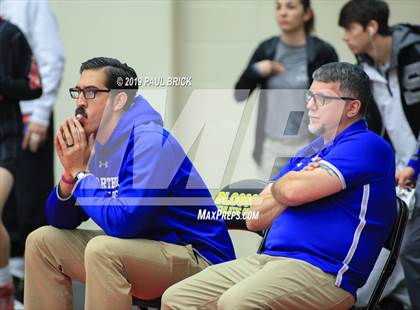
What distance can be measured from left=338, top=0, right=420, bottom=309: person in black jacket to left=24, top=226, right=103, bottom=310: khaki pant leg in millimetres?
1727

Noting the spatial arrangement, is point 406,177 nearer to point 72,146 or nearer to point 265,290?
point 265,290

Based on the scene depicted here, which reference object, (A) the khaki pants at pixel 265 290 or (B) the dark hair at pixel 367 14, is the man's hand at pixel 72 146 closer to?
(A) the khaki pants at pixel 265 290

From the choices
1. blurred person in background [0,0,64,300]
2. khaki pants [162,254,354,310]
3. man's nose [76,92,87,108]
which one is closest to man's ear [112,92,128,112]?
man's nose [76,92,87,108]

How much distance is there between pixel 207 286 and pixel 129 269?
1.08 feet

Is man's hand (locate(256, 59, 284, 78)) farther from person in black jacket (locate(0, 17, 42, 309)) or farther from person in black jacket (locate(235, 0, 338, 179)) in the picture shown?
person in black jacket (locate(0, 17, 42, 309))

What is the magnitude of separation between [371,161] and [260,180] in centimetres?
70

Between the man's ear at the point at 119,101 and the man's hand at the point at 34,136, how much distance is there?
194 cm

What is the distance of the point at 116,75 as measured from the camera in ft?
12.9

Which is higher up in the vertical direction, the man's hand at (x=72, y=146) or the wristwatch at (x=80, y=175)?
the man's hand at (x=72, y=146)

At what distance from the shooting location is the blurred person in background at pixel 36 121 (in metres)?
5.72

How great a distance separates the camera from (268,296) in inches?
135

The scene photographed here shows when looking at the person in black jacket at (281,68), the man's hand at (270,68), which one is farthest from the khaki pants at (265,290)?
the man's hand at (270,68)

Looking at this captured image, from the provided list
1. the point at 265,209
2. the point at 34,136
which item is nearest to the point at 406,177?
the point at 265,209

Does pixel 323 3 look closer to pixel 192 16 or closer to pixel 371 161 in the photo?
pixel 192 16
